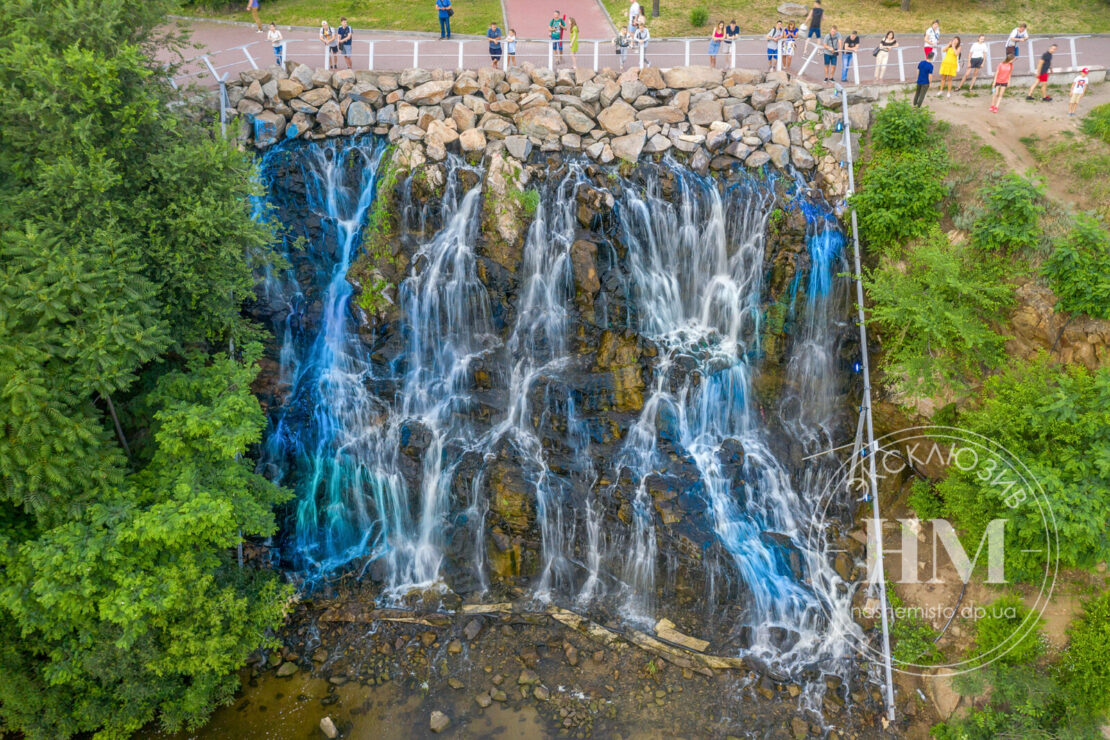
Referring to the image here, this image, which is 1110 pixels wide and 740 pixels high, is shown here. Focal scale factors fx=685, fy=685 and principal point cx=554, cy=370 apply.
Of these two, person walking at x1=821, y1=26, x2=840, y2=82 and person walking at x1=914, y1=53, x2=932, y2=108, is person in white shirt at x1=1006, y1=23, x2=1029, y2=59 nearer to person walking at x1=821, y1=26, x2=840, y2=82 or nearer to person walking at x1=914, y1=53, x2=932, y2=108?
person walking at x1=914, y1=53, x2=932, y2=108

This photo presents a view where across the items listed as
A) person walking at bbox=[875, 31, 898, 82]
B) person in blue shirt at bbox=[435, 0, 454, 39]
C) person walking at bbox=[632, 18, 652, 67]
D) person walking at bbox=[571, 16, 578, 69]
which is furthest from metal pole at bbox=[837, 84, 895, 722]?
person in blue shirt at bbox=[435, 0, 454, 39]

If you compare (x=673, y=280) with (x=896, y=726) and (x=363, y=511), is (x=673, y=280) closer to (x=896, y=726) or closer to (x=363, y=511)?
(x=363, y=511)

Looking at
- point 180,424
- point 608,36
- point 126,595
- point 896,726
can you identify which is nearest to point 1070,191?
point 896,726

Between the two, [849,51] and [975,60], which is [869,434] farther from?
[975,60]

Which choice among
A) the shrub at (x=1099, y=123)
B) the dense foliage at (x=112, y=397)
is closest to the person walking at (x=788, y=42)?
the shrub at (x=1099, y=123)

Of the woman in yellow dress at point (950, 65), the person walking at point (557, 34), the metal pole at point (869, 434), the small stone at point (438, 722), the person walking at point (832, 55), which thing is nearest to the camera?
the small stone at point (438, 722)

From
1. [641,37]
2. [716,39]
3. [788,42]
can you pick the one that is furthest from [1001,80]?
[641,37]

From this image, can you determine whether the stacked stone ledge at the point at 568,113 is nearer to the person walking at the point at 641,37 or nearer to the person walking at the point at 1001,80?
the person walking at the point at 641,37
